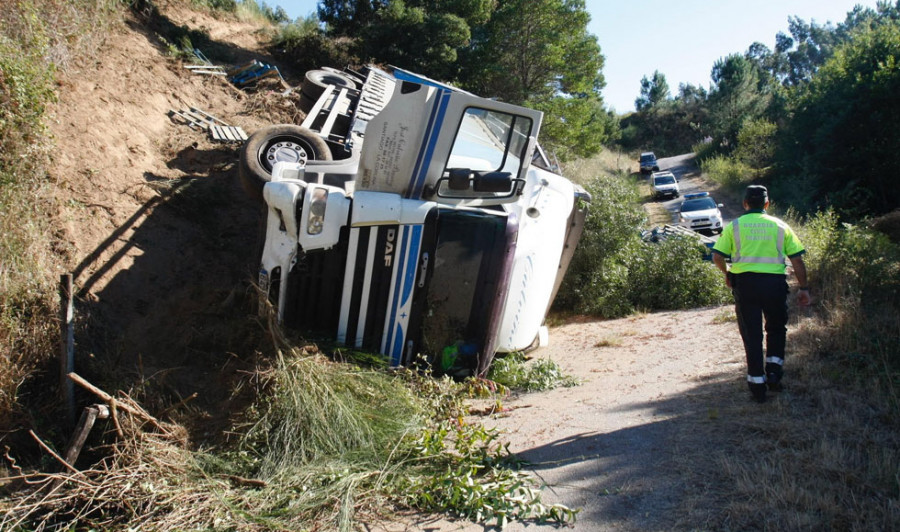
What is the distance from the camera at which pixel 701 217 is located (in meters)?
20.3

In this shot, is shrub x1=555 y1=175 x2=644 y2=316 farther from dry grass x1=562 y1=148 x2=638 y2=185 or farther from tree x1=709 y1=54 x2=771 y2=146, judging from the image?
tree x1=709 y1=54 x2=771 y2=146

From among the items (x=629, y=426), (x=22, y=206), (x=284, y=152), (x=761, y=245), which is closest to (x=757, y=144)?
(x=284, y=152)

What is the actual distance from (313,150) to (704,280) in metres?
5.79

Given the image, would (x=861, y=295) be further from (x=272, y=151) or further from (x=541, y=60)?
(x=541, y=60)

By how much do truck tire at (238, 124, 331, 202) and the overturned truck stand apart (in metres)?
2.11

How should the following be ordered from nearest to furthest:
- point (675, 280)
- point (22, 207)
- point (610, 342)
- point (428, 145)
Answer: point (428, 145) < point (22, 207) < point (610, 342) < point (675, 280)

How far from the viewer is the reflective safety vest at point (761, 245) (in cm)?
434

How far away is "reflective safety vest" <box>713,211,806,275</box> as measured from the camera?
14.3ft

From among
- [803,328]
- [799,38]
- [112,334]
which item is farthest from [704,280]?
[799,38]

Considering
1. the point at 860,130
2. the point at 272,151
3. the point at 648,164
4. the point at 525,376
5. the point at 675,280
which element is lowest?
the point at 525,376

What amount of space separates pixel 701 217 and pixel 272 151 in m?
16.3

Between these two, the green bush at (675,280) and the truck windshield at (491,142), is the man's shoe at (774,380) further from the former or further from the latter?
the green bush at (675,280)

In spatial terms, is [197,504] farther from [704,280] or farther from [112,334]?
[704,280]

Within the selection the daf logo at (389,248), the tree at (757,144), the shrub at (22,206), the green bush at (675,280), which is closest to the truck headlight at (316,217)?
the daf logo at (389,248)
